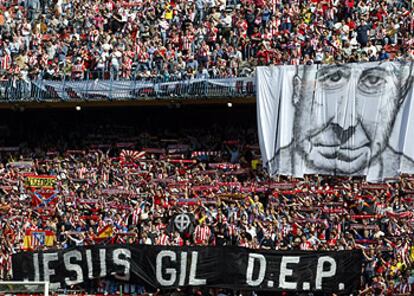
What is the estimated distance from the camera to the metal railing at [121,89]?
3219cm

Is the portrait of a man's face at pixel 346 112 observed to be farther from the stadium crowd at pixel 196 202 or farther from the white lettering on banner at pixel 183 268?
the white lettering on banner at pixel 183 268

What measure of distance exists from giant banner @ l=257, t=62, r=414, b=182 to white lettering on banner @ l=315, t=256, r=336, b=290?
4.18 metres

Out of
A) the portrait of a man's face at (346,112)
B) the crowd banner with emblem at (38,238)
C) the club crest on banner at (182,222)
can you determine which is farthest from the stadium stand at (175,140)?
the portrait of a man's face at (346,112)

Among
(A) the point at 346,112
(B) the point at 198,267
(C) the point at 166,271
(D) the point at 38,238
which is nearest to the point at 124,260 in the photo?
(C) the point at 166,271

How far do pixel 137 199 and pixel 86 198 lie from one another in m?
1.65

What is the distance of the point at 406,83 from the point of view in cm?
2934

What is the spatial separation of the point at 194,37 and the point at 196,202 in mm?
6472

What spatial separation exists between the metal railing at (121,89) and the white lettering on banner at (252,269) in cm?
682

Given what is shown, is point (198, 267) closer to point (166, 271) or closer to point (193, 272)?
point (193, 272)

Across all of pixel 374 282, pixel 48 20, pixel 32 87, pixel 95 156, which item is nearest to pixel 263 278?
pixel 374 282

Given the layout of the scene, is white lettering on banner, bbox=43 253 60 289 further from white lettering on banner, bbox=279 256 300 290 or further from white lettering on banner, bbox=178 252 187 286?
white lettering on banner, bbox=279 256 300 290

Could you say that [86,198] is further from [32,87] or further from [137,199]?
[32,87]

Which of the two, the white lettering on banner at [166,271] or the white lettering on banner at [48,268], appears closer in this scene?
the white lettering on banner at [166,271]

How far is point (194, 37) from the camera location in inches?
1357
